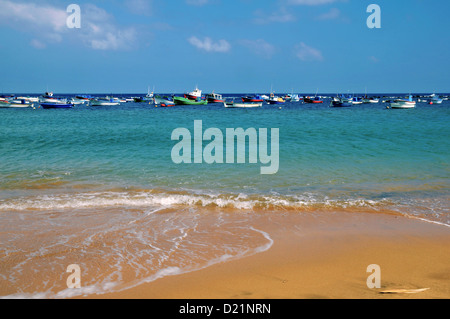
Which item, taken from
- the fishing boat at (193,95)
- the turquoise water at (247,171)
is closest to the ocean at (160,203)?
the turquoise water at (247,171)

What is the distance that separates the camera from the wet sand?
450 cm

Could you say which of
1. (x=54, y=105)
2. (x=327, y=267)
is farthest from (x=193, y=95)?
(x=327, y=267)

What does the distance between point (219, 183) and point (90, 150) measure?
442 inches

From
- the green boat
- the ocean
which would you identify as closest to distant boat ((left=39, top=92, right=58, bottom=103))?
the green boat

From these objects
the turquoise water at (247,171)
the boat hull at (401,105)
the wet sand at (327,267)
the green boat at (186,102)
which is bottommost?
the wet sand at (327,267)

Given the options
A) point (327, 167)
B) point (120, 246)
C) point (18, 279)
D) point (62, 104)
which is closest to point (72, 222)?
point (120, 246)

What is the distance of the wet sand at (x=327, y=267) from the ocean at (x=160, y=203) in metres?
0.37

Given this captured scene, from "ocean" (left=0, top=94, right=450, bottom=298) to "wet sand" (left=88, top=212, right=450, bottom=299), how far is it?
1.20 feet

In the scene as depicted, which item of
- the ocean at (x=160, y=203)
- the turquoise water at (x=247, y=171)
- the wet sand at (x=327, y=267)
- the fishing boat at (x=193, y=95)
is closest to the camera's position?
the wet sand at (x=327, y=267)

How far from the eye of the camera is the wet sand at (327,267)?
4504 millimetres
